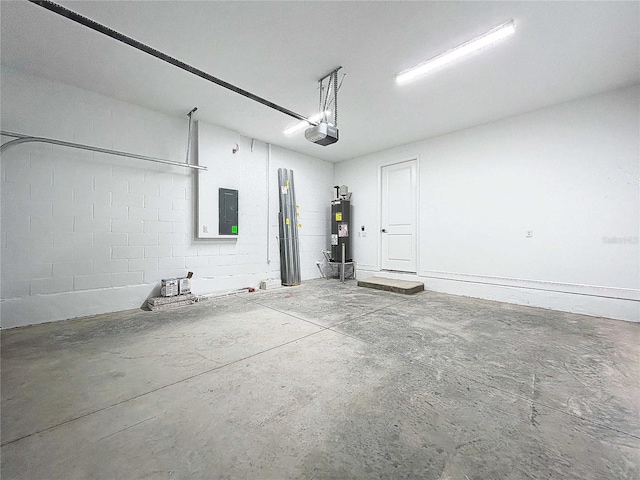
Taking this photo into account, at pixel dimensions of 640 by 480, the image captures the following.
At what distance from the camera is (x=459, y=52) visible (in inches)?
109

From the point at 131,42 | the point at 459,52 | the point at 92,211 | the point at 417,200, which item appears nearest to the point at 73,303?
the point at 92,211

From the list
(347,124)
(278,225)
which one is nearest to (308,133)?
(347,124)

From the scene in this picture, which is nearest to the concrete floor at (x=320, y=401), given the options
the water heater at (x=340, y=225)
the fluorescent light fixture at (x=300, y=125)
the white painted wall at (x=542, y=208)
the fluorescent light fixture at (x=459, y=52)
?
Answer: the white painted wall at (x=542, y=208)

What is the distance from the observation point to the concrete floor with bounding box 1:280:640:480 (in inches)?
47.6

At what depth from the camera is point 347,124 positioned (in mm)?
4605

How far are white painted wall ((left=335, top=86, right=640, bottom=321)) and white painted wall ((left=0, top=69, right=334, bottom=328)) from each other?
409 cm

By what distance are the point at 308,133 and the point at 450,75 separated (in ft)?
6.17

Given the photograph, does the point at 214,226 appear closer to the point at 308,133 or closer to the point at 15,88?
the point at 308,133

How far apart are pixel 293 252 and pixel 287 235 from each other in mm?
419

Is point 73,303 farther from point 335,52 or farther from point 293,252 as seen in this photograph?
point 335,52

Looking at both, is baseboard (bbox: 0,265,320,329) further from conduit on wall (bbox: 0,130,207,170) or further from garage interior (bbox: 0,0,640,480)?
conduit on wall (bbox: 0,130,207,170)

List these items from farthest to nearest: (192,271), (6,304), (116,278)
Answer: (192,271) → (116,278) → (6,304)

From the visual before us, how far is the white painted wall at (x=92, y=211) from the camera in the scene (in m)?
3.06

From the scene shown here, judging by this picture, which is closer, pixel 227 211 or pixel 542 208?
pixel 542 208
